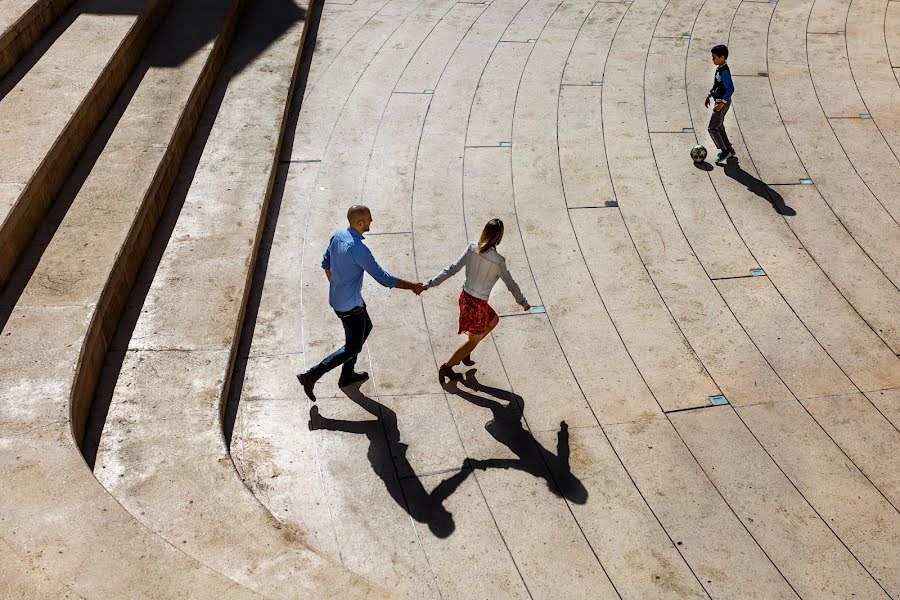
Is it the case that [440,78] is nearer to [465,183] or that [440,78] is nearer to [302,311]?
[465,183]

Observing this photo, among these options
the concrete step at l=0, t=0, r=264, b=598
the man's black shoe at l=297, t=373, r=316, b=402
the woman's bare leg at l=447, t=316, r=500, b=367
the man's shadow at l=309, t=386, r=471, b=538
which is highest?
the concrete step at l=0, t=0, r=264, b=598

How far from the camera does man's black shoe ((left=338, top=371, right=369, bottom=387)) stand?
7.88 meters

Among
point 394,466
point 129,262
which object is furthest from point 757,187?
point 129,262

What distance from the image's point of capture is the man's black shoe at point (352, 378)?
788cm

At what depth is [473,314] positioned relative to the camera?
7516 mm

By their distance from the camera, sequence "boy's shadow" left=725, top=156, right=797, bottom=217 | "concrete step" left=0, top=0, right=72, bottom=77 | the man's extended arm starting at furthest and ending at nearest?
"boy's shadow" left=725, top=156, right=797, bottom=217, "concrete step" left=0, top=0, right=72, bottom=77, the man's extended arm

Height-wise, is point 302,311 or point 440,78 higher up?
point 440,78

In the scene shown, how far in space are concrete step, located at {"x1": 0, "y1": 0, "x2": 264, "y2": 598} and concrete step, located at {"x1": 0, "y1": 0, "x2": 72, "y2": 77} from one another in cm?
118

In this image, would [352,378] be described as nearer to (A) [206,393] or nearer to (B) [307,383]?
(B) [307,383]

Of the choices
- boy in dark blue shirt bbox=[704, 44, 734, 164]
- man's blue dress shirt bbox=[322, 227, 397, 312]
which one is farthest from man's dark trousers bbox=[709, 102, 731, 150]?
man's blue dress shirt bbox=[322, 227, 397, 312]

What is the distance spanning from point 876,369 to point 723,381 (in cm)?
152

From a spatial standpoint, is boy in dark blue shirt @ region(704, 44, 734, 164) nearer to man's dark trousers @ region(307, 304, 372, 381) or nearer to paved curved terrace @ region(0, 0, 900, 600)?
paved curved terrace @ region(0, 0, 900, 600)

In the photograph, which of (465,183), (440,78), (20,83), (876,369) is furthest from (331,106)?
(876,369)

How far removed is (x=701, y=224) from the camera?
10.3 m
